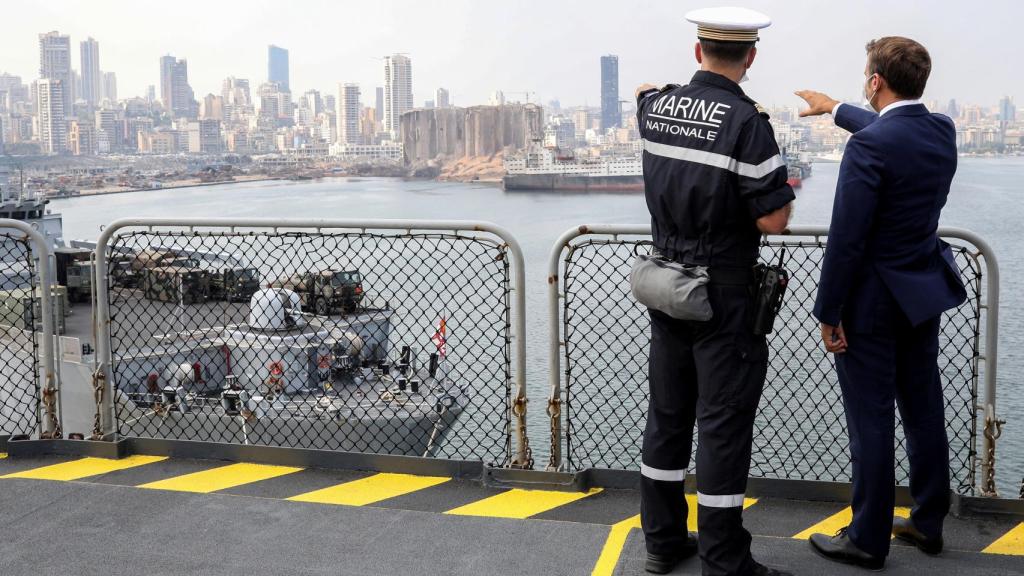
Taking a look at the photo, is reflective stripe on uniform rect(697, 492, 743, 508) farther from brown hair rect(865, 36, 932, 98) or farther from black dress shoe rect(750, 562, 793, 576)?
brown hair rect(865, 36, 932, 98)

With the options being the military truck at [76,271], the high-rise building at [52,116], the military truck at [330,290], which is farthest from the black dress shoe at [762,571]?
the high-rise building at [52,116]

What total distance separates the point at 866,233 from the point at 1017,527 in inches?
43.0

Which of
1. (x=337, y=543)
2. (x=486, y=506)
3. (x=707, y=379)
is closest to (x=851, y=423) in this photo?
(x=707, y=379)

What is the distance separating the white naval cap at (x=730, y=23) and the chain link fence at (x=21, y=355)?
7.82ft

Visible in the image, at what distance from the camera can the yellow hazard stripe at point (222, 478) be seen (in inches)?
129

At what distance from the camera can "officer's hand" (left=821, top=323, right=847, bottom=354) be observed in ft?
8.18

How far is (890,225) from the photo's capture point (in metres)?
2.43

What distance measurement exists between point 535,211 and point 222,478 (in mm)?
58653

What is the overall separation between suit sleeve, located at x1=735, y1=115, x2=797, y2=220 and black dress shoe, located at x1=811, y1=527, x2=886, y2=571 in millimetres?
890

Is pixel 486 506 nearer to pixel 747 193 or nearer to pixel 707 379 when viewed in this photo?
pixel 707 379

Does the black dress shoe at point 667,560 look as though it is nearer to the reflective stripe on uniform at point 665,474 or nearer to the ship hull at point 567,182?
the reflective stripe on uniform at point 665,474

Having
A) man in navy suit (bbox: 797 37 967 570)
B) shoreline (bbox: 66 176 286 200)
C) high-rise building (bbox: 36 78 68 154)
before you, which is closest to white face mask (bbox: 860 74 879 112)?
man in navy suit (bbox: 797 37 967 570)

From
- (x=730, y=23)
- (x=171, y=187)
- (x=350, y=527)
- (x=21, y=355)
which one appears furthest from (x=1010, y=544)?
(x=171, y=187)

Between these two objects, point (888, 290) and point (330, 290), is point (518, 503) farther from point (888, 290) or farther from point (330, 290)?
point (330, 290)
